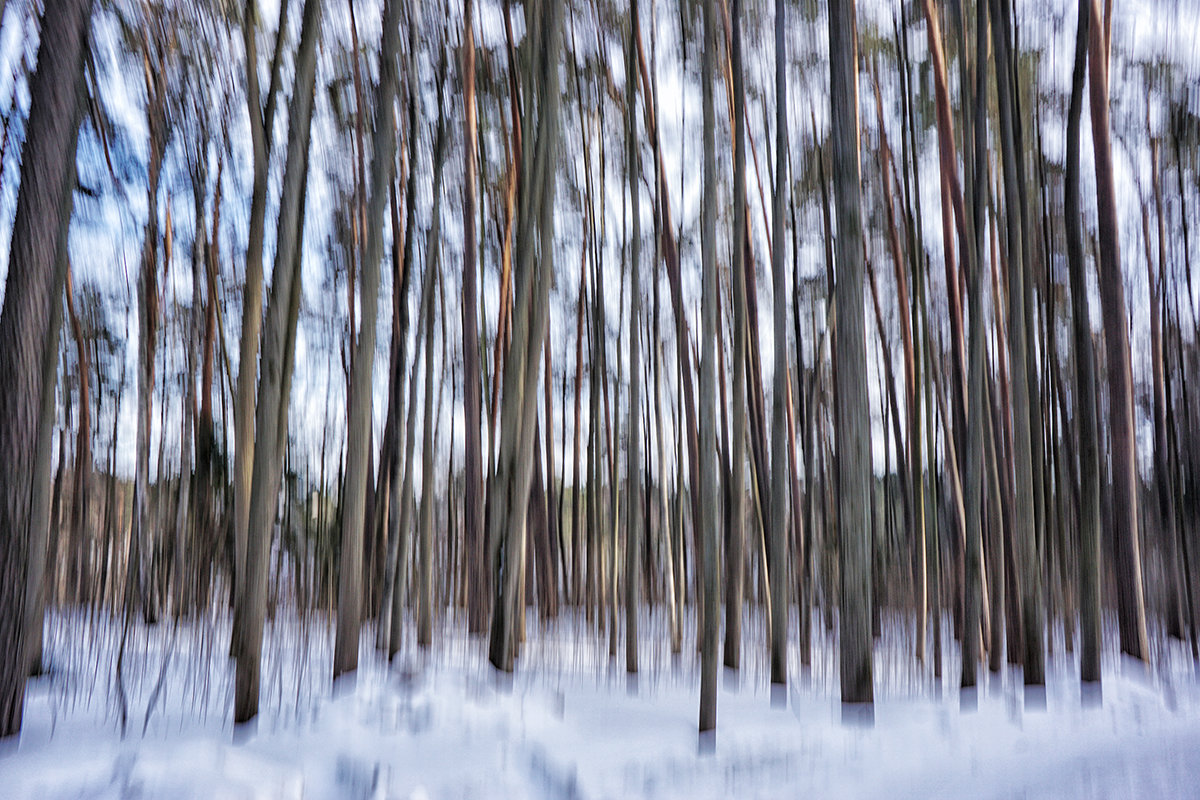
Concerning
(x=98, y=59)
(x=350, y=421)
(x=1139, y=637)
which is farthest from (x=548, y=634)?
(x=98, y=59)

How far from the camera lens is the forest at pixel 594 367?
6.96 ft

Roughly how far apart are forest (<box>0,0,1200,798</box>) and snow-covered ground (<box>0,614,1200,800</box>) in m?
0.02

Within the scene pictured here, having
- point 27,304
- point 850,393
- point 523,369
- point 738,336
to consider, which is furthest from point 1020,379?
point 27,304

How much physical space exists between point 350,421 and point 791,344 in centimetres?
473

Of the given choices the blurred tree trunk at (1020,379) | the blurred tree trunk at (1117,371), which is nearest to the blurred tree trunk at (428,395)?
the blurred tree trunk at (1020,379)

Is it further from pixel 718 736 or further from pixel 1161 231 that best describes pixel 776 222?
pixel 1161 231

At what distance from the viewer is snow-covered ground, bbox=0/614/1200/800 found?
1.89m

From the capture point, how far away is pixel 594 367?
13.4 feet

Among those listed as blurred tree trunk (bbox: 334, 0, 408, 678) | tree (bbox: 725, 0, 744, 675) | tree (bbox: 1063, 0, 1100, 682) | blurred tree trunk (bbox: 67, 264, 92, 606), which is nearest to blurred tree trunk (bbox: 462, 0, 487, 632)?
blurred tree trunk (bbox: 334, 0, 408, 678)

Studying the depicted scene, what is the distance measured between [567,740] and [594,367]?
212 centimetres

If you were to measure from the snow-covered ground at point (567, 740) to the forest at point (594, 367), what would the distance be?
18mm

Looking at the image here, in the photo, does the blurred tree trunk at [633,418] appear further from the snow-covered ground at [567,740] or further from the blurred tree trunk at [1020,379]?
the blurred tree trunk at [1020,379]

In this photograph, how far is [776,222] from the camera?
2.93 m

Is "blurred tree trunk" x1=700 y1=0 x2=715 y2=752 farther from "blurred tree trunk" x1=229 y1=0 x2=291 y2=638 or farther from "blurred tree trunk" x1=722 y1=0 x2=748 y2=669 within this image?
"blurred tree trunk" x1=229 y1=0 x2=291 y2=638
